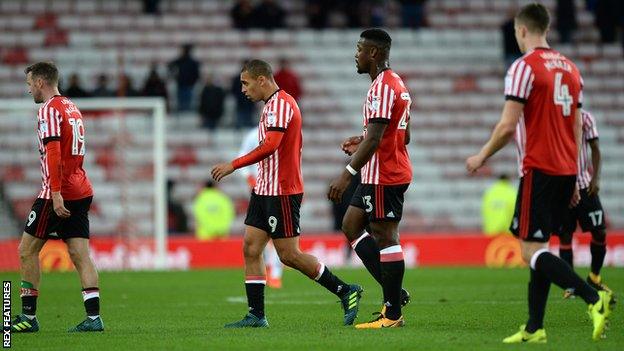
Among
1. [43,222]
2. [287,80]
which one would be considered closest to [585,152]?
[43,222]

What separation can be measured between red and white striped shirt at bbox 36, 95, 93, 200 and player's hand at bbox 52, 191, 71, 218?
0.23 metres

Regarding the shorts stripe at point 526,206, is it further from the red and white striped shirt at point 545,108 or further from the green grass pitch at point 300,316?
the green grass pitch at point 300,316

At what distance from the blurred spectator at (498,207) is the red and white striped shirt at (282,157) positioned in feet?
50.8

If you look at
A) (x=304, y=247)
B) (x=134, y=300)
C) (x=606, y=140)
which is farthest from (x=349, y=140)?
(x=606, y=140)

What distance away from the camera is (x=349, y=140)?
10.4m

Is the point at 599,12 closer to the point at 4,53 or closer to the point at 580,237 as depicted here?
the point at 580,237

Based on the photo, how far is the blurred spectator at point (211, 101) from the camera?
27938 millimetres

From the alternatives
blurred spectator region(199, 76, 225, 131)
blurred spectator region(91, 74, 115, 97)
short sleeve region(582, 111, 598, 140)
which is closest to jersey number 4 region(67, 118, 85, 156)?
short sleeve region(582, 111, 598, 140)

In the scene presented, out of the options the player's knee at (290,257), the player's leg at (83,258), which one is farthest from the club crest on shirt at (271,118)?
the player's leg at (83,258)

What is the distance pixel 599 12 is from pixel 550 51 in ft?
75.2

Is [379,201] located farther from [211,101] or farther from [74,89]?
[211,101]

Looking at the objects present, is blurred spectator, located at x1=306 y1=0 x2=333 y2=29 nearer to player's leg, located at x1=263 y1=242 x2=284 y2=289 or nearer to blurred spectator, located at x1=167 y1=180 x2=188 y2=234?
blurred spectator, located at x1=167 y1=180 x2=188 y2=234

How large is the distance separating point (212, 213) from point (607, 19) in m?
12.1

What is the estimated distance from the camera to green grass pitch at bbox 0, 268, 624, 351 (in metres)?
9.05
